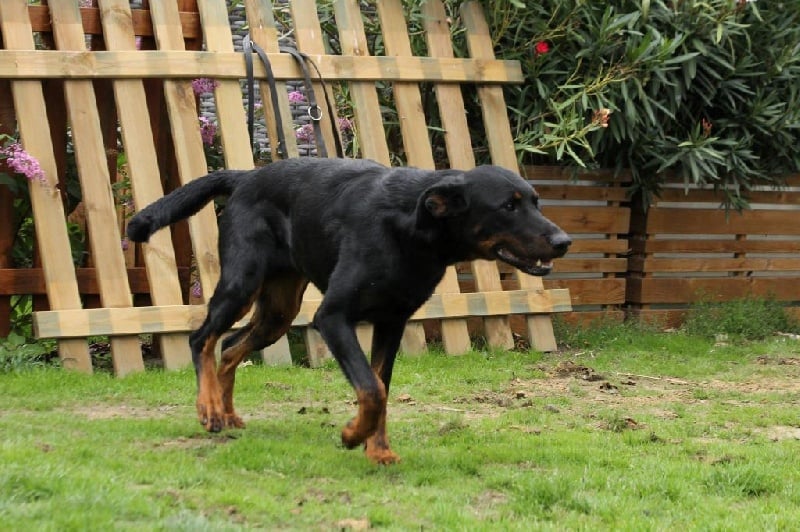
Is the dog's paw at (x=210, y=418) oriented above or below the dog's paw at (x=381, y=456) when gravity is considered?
above

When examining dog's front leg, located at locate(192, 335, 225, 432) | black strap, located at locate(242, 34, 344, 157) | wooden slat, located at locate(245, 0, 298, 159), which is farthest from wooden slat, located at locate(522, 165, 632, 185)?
dog's front leg, located at locate(192, 335, 225, 432)

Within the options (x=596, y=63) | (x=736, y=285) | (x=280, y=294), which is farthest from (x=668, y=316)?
(x=280, y=294)

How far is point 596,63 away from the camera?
27.2 feet

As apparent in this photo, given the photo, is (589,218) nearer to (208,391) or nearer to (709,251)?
(709,251)

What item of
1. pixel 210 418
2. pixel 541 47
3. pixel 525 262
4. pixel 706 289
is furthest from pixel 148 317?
pixel 706 289

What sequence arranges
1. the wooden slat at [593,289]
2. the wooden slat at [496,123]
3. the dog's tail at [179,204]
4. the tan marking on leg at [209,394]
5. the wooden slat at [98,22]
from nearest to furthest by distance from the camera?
the tan marking on leg at [209,394]
the dog's tail at [179,204]
the wooden slat at [98,22]
the wooden slat at [496,123]
the wooden slat at [593,289]

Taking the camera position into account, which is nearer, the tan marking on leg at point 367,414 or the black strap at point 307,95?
the tan marking on leg at point 367,414

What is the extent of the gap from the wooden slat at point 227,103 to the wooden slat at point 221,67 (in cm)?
6

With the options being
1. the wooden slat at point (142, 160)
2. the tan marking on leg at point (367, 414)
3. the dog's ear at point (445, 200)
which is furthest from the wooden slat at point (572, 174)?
the tan marking on leg at point (367, 414)

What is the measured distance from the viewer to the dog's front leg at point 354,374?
4.40m

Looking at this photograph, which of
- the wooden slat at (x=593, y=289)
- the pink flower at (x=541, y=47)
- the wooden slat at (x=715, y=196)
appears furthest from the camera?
the wooden slat at (x=715, y=196)

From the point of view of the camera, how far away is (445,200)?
4512mm

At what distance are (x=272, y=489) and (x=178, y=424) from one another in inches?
50.3

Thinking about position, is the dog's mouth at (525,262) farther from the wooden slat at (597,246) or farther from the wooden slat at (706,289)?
the wooden slat at (706,289)
